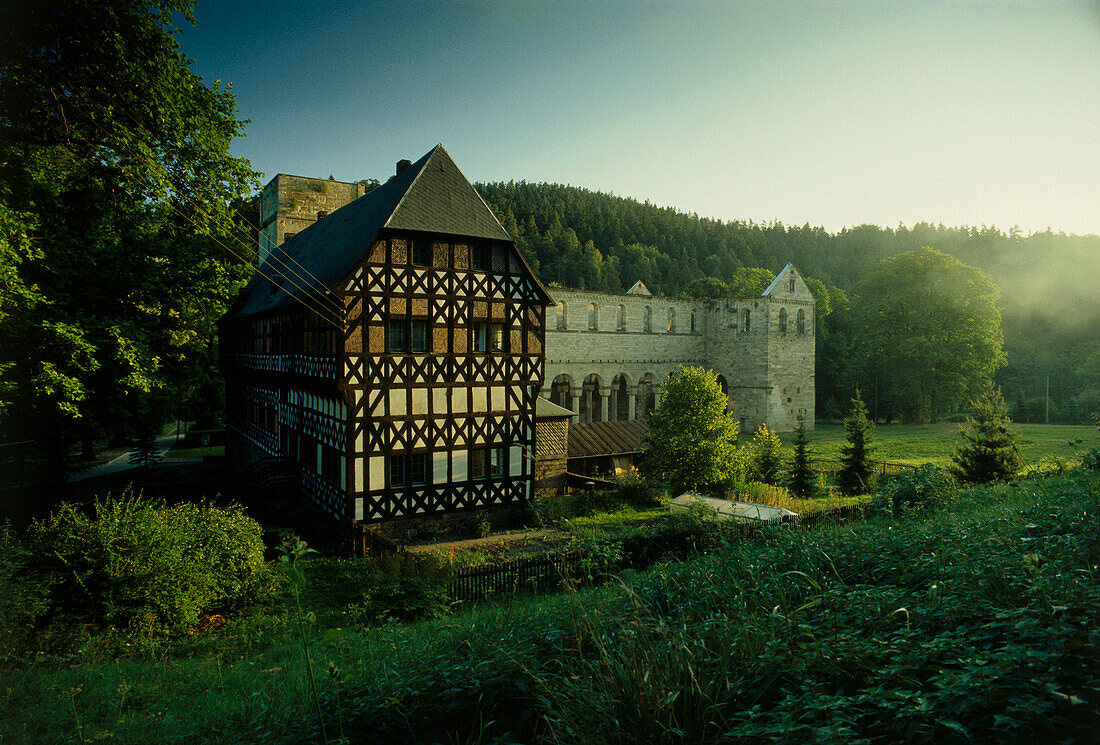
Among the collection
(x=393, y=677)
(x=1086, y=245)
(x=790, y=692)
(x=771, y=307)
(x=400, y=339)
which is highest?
(x=1086, y=245)

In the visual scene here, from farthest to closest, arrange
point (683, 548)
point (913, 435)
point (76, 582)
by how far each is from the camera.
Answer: point (913, 435) < point (683, 548) < point (76, 582)

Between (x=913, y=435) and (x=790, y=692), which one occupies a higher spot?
(x=790, y=692)

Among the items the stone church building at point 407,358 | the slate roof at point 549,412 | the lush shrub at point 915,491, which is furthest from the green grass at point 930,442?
the stone church building at point 407,358

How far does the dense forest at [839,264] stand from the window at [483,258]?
115 ft

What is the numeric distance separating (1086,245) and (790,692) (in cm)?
7770

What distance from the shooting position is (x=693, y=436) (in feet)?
55.5

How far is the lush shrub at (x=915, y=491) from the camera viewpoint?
A: 11.2 meters

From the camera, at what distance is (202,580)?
25.5 feet

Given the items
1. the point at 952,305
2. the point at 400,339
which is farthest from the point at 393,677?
the point at 952,305

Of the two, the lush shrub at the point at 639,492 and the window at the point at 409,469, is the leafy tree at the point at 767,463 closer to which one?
the lush shrub at the point at 639,492

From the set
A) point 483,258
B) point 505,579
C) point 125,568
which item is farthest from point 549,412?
point 125,568

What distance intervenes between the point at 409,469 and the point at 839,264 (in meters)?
94.9

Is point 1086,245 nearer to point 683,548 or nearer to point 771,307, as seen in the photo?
point 771,307

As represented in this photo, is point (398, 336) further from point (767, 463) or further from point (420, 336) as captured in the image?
point (767, 463)
